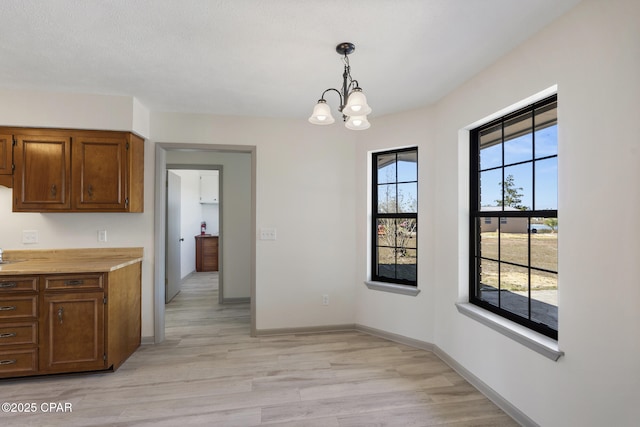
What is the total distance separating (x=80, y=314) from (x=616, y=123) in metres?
3.71

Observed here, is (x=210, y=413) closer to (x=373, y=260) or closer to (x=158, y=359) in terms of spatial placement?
(x=158, y=359)

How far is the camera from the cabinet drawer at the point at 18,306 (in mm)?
2387

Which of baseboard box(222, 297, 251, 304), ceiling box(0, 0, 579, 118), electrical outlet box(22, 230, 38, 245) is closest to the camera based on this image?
ceiling box(0, 0, 579, 118)

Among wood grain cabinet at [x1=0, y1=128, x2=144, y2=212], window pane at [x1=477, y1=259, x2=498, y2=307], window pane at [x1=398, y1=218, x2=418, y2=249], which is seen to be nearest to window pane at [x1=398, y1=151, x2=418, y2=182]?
window pane at [x1=398, y1=218, x2=418, y2=249]

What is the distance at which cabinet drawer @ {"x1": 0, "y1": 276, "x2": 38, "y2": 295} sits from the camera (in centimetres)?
238

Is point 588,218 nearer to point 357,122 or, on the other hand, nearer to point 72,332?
point 357,122

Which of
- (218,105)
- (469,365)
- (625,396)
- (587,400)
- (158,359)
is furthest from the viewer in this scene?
(218,105)

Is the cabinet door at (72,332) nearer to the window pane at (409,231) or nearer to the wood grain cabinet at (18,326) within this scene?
the wood grain cabinet at (18,326)

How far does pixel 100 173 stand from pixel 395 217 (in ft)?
9.69

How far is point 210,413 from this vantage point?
6.82 ft

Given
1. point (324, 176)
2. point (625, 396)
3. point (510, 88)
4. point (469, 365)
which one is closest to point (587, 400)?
point (625, 396)

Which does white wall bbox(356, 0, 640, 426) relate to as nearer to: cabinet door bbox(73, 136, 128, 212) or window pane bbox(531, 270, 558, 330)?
window pane bbox(531, 270, 558, 330)

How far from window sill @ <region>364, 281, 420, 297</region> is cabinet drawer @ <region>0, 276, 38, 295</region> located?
2981 millimetres

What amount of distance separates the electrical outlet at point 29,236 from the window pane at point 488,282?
416cm
